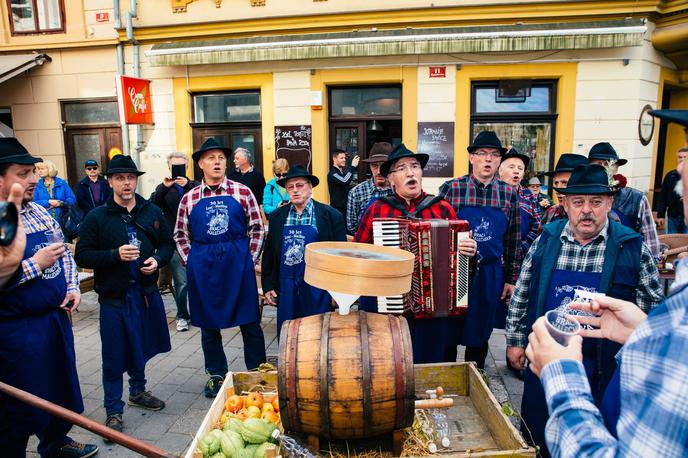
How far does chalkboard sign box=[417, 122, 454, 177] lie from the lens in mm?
8305

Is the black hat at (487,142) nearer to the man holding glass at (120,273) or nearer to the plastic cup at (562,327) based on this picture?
the plastic cup at (562,327)

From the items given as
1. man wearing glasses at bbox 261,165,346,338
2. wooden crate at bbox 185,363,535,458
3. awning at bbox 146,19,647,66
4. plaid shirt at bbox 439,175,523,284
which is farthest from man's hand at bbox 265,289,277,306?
awning at bbox 146,19,647,66

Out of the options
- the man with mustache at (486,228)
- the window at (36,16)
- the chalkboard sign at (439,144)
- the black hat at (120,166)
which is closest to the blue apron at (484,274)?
the man with mustache at (486,228)

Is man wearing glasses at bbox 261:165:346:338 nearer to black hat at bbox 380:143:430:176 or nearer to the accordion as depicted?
black hat at bbox 380:143:430:176

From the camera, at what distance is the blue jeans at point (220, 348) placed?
4191 millimetres

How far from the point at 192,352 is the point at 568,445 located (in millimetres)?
4729

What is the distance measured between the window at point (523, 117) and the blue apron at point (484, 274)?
4871 millimetres

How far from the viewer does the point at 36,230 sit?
9.89 ft

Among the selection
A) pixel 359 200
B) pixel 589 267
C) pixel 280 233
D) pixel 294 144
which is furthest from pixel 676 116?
pixel 294 144

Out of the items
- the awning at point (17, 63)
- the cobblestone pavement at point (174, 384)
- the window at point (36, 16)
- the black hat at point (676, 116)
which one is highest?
the window at point (36, 16)

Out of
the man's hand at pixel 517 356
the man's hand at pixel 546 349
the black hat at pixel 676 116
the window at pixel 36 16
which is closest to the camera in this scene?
the black hat at pixel 676 116

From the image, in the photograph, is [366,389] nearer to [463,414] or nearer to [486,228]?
[463,414]

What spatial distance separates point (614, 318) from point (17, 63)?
11.1 m

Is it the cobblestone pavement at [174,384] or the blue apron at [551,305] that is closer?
the blue apron at [551,305]
